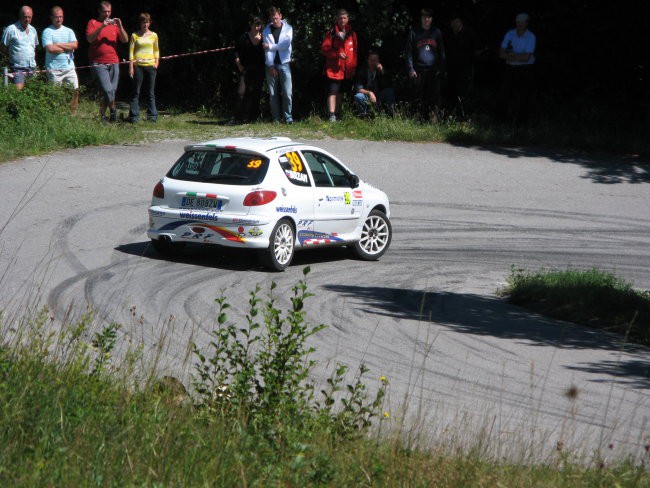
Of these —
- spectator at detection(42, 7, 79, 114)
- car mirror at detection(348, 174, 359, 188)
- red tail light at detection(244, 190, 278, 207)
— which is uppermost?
spectator at detection(42, 7, 79, 114)

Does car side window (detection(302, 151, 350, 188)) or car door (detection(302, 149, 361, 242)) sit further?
car side window (detection(302, 151, 350, 188))

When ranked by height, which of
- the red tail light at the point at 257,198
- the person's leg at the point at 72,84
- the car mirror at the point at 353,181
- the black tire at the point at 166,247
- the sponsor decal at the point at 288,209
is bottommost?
the black tire at the point at 166,247

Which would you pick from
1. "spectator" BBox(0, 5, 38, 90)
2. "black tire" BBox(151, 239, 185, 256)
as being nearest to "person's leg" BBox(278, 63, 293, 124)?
"spectator" BBox(0, 5, 38, 90)

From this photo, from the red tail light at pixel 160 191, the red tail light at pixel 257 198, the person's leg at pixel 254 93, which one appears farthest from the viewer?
the person's leg at pixel 254 93

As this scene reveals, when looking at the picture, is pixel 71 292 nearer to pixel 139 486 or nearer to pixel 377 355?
pixel 377 355

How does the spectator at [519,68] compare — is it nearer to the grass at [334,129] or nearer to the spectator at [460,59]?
the grass at [334,129]

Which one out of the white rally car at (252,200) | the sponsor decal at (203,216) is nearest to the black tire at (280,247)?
the white rally car at (252,200)

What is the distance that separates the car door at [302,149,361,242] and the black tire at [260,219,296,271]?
0.66m

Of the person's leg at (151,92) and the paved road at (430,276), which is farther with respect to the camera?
the person's leg at (151,92)

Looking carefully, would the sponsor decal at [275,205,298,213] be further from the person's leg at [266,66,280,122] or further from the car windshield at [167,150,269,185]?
the person's leg at [266,66,280,122]

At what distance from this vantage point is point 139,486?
5.48 metres

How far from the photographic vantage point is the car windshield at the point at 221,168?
14875 mm

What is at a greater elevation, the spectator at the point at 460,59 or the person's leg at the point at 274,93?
the spectator at the point at 460,59

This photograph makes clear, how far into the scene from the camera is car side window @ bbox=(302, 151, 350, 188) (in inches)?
631
